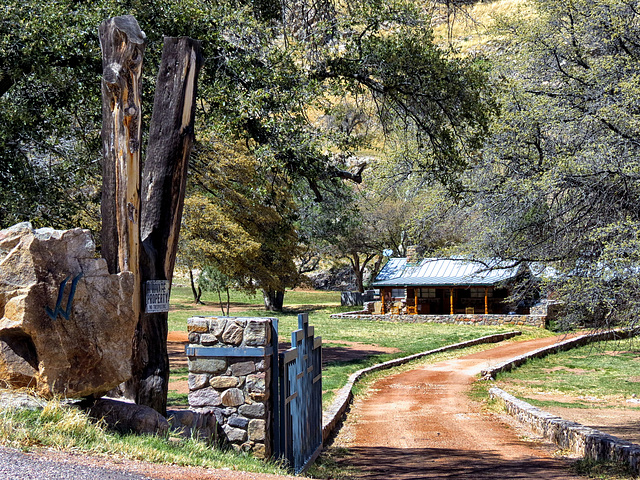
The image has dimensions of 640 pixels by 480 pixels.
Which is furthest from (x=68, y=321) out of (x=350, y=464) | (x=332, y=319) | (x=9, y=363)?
(x=332, y=319)

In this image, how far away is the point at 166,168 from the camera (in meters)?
6.96

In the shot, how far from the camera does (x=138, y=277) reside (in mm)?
6500

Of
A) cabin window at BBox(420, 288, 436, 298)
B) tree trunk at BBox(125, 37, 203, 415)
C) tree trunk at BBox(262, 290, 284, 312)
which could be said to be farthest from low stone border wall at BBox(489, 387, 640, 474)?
tree trunk at BBox(262, 290, 284, 312)

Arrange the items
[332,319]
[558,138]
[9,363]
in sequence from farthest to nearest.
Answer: [332,319]
[558,138]
[9,363]

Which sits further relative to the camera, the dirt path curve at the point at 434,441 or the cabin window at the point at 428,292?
the cabin window at the point at 428,292

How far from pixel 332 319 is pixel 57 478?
35758 millimetres

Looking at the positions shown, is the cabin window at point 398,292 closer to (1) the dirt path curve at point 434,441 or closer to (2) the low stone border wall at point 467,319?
(2) the low stone border wall at point 467,319

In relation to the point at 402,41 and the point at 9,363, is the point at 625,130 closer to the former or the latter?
the point at 402,41

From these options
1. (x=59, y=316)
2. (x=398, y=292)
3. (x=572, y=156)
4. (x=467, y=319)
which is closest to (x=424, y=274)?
(x=398, y=292)

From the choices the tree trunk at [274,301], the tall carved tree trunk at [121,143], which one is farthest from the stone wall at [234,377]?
the tree trunk at [274,301]

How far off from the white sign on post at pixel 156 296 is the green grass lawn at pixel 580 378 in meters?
10.0

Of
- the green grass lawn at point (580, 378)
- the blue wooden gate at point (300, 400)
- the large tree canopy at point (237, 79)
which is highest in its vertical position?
the large tree canopy at point (237, 79)

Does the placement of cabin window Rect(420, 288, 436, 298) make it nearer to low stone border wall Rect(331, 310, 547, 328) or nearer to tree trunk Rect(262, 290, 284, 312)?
low stone border wall Rect(331, 310, 547, 328)

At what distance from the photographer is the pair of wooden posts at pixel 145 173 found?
6.23m
